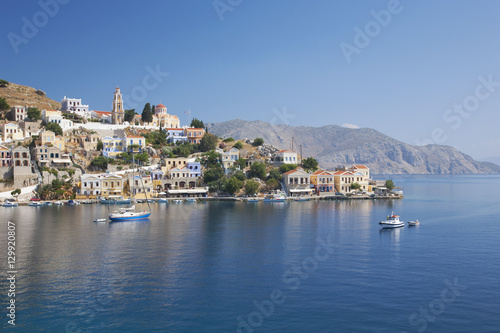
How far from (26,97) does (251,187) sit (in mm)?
67993

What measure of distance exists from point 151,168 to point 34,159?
73.8ft

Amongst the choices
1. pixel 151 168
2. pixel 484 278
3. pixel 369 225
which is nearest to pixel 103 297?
pixel 484 278

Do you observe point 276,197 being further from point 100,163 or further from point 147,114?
point 147,114

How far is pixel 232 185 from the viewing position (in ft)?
267

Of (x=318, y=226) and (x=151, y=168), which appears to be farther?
(x=151, y=168)

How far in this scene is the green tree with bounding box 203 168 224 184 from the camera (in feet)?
282

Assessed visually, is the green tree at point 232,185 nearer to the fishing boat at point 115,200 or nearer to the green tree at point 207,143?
the green tree at point 207,143

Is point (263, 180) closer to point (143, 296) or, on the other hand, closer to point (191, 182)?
point (191, 182)

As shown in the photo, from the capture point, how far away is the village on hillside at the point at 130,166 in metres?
75.6

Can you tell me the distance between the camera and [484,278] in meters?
26.8

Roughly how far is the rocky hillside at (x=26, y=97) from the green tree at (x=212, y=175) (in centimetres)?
4825

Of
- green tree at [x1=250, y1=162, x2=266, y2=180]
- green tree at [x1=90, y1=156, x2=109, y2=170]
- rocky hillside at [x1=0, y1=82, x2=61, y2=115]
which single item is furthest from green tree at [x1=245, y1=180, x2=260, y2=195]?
rocky hillside at [x1=0, y1=82, x2=61, y2=115]

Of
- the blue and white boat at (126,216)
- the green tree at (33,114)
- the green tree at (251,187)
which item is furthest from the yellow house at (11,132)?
the green tree at (251,187)

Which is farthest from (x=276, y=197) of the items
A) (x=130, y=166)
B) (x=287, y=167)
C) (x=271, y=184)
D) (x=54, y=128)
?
(x=54, y=128)
